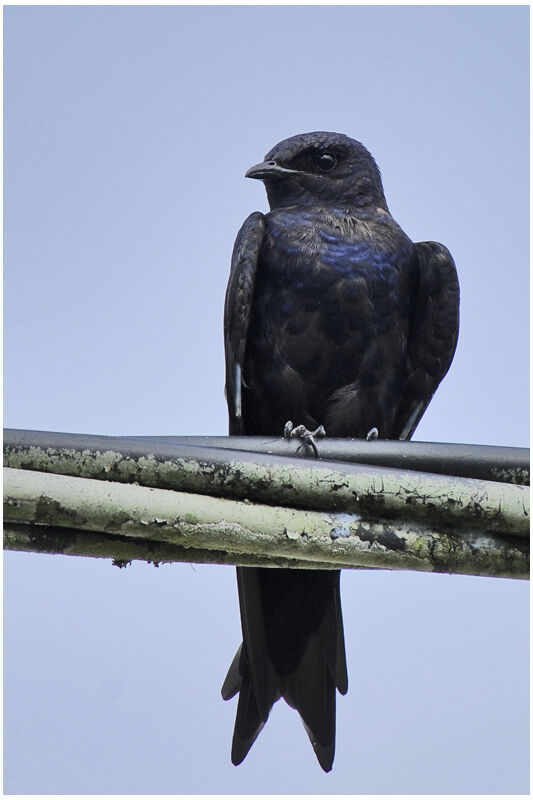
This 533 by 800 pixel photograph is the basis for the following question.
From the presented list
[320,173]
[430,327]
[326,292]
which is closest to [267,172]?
[320,173]

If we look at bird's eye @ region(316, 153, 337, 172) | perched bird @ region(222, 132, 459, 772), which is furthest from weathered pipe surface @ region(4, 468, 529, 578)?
bird's eye @ region(316, 153, 337, 172)

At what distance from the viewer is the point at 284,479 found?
228cm

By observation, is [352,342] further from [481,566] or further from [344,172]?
[481,566]

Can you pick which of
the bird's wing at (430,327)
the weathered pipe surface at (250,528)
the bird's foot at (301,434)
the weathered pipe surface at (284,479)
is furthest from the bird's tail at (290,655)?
the weathered pipe surface at (284,479)

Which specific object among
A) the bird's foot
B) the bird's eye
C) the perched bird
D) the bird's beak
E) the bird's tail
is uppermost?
the bird's eye

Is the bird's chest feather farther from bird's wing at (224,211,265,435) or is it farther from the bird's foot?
the bird's foot

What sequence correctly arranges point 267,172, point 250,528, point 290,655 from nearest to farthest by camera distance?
point 250,528 < point 290,655 < point 267,172

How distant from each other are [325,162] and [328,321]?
0.89 m

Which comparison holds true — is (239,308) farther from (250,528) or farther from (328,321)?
(250,528)

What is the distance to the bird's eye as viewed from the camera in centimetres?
515

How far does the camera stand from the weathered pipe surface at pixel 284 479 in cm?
220

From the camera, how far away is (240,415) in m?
4.72

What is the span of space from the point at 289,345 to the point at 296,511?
7.89 feet

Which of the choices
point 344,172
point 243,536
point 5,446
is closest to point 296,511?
point 243,536
